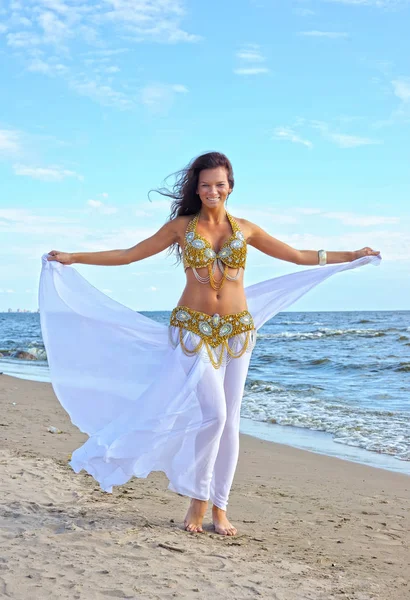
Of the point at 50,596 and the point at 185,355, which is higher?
the point at 185,355

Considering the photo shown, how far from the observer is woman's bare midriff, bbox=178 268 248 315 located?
13.9 ft

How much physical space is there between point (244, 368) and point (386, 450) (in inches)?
150

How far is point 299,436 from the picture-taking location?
8406 mm

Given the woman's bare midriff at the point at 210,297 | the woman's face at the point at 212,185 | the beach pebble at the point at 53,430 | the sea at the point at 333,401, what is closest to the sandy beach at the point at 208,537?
the sea at the point at 333,401

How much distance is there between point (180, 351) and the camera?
4211 mm

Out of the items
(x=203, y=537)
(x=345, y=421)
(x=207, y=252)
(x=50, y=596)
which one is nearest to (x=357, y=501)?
(x=203, y=537)

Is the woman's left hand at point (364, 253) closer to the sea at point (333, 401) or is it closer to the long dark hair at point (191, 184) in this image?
the long dark hair at point (191, 184)

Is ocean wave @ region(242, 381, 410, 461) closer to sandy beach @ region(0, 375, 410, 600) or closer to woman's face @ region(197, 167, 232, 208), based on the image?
sandy beach @ region(0, 375, 410, 600)

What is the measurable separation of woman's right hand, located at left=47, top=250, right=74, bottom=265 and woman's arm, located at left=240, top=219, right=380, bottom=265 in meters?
1.23

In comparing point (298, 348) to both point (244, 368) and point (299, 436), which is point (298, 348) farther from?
point (244, 368)

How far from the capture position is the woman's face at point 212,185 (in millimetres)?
4324

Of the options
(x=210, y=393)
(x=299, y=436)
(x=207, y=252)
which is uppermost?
(x=207, y=252)

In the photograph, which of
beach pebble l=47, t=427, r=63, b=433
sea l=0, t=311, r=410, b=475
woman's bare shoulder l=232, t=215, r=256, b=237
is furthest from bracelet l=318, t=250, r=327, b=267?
beach pebble l=47, t=427, r=63, b=433

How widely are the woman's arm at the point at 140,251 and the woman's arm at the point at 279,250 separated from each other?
1.57 feet
